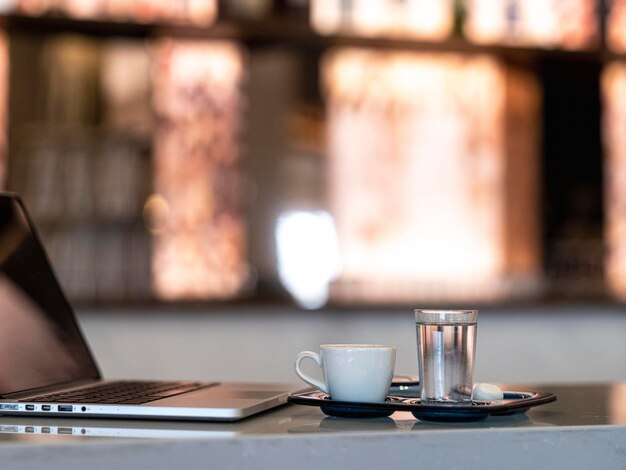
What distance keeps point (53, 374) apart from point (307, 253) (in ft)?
7.72

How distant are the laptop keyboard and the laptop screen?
5 centimetres

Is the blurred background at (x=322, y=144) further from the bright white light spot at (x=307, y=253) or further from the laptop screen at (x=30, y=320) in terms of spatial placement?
the laptop screen at (x=30, y=320)

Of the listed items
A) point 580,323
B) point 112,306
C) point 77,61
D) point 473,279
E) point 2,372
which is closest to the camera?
point 2,372

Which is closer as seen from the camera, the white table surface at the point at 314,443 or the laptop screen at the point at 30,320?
the white table surface at the point at 314,443

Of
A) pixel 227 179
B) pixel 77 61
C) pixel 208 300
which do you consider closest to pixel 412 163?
pixel 227 179

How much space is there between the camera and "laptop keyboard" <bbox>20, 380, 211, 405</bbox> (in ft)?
2.99

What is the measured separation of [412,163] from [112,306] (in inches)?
67.1

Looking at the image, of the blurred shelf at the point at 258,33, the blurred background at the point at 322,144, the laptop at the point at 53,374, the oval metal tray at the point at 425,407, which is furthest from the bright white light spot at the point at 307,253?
the oval metal tray at the point at 425,407

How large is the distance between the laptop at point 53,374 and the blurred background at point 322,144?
1.61 metres

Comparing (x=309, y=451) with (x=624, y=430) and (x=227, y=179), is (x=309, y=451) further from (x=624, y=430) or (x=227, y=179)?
(x=227, y=179)

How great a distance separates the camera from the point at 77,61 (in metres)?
3.24

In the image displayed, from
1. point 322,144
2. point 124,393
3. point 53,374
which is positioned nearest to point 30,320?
point 53,374

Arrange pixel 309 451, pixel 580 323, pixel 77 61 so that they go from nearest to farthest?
pixel 309 451, pixel 580 323, pixel 77 61

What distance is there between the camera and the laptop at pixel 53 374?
86 cm
